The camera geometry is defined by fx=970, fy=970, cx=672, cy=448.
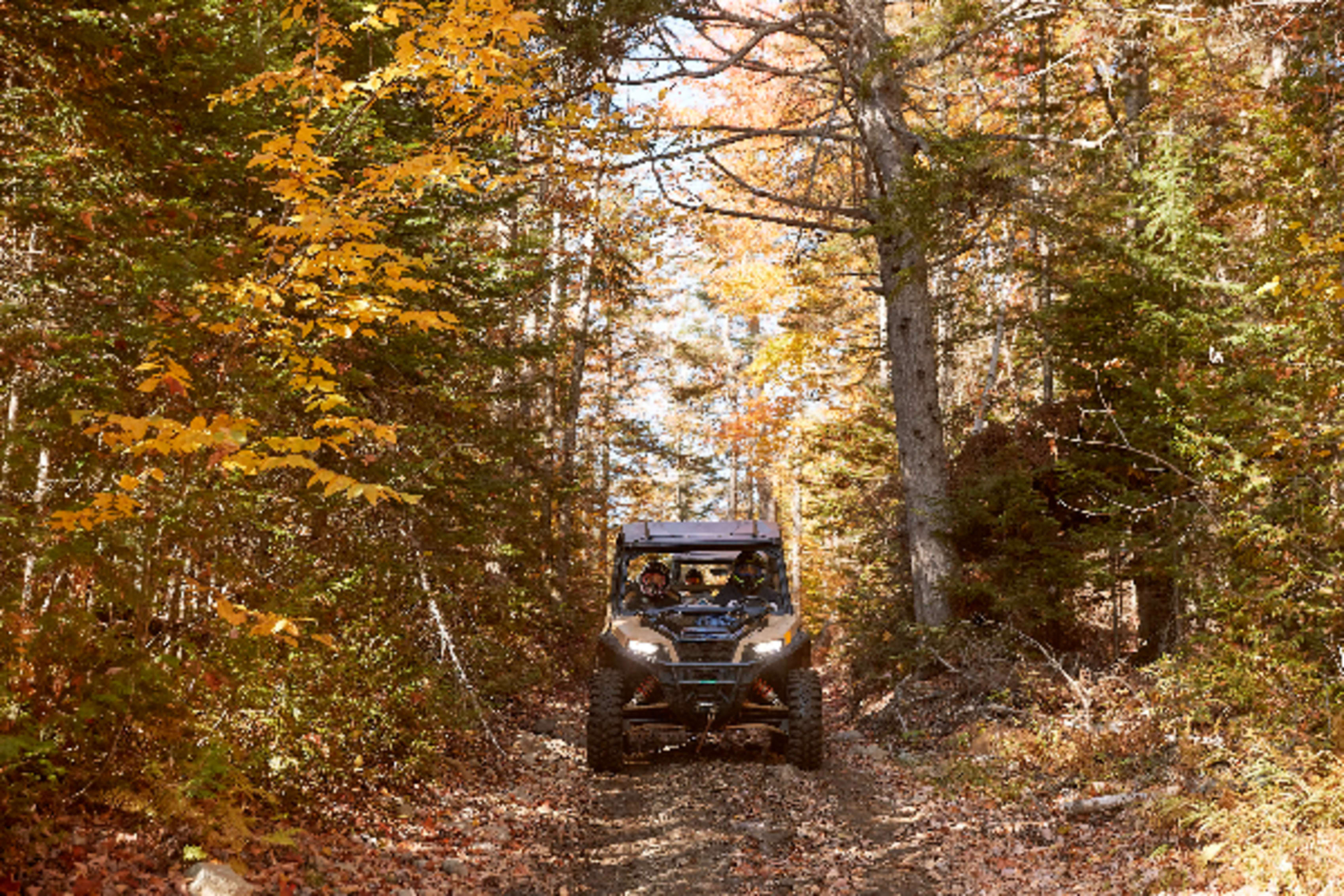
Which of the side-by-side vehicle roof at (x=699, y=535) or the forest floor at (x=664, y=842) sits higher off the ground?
the side-by-side vehicle roof at (x=699, y=535)

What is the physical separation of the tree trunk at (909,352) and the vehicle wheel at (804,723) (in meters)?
3.38

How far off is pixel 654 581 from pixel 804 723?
2.47 metres

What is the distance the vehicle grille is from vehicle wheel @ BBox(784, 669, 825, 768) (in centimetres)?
70

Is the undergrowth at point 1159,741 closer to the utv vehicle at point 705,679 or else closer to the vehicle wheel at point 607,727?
the utv vehicle at point 705,679

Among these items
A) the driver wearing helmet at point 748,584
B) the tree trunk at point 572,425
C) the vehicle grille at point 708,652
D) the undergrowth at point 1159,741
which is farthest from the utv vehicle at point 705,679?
the tree trunk at point 572,425

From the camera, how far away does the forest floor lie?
16.7 feet

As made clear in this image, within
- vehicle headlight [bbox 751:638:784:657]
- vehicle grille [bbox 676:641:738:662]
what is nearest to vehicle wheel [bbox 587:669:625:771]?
vehicle grille [bbox 676:641:738:662]

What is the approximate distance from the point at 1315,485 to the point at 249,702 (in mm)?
7415

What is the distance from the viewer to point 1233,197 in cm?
970

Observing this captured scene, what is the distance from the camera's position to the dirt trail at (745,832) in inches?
257

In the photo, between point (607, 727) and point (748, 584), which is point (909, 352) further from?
point (607, 727)

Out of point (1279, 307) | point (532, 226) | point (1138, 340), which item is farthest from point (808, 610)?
point (1279, 307)

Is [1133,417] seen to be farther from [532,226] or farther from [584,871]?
[532,226]

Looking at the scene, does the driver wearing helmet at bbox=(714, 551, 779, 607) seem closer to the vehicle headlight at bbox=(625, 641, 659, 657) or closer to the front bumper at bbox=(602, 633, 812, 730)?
the front bumper at bbox=(602, 633, 812, 730)
